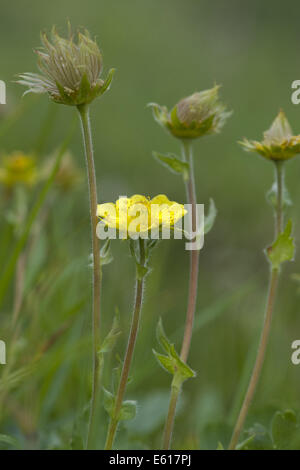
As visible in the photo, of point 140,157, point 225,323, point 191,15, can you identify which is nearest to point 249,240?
point 225,323

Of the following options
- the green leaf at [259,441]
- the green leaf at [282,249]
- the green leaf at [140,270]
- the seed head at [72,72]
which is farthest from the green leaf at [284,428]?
the seed head at [72,72]

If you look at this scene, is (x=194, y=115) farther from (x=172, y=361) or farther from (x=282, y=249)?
(x=172, y=361)

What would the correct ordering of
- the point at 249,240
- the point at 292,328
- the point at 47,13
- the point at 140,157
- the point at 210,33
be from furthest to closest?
the point at 210,33
the point at 47,13
the point at 140,157
the point at 249,240
the point at 292,328

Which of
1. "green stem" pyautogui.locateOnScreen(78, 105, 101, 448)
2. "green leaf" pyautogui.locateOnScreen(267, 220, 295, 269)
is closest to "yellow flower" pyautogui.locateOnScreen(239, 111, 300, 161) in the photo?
"green leaf" pyautogui.locateOnScreen(267, 220, 295, 269)

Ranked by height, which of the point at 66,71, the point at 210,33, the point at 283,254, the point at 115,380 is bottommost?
the point at 115,380

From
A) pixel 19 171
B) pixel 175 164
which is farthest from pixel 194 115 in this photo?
pixel 19 171

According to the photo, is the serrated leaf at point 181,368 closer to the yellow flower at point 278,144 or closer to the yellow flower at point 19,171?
the yellow flower at point 278,144

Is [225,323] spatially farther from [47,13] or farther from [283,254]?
[47,13]
